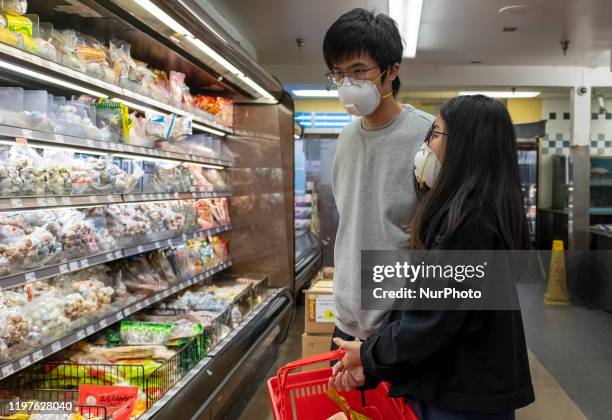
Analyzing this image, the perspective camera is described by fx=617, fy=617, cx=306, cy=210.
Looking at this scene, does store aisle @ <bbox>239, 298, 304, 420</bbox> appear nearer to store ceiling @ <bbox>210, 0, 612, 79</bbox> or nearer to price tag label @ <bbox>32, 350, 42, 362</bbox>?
price tag label @ <bbox>32, 350, 42, 362</bbox>

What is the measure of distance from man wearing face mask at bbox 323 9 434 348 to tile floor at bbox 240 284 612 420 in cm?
155

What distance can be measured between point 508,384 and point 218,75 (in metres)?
3.28

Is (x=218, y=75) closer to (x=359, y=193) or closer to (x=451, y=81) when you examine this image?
(x=359, y=193)

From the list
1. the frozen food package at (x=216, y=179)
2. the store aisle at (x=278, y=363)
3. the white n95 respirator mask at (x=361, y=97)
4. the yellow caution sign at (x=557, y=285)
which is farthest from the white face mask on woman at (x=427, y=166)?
the yellow caution sign at (x=557, y=285)

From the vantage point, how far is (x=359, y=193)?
1.85 metres

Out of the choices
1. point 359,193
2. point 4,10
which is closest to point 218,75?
point 4,10

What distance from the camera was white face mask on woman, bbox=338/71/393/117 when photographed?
189 centimetres

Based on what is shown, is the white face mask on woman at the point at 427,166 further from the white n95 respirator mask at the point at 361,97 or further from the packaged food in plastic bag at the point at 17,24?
the packaged food in plastic bag at the point at 17,24

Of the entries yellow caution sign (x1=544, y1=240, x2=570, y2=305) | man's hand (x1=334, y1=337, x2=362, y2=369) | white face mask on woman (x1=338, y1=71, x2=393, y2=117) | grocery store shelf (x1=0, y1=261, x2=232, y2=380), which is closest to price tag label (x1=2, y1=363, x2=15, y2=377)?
grocery store shelf (x1=0, y1=261, x2=232, y2=380)

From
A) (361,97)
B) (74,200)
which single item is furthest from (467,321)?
(74,200)

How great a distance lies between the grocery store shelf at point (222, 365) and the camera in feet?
8.75

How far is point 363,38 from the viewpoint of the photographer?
6.05 feet

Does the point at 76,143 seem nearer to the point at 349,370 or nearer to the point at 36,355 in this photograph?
the point at 36,355

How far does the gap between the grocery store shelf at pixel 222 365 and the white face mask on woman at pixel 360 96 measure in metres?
1.43
